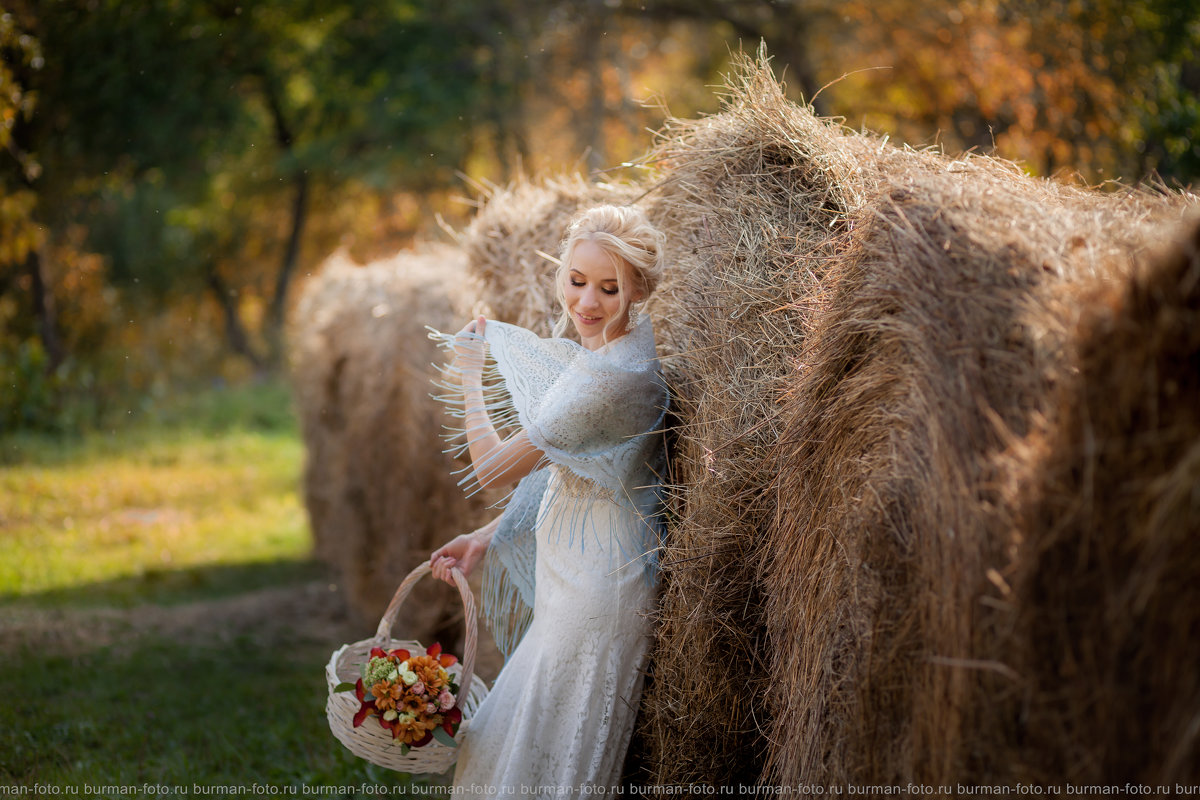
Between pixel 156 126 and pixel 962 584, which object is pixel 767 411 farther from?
pixel 156 126

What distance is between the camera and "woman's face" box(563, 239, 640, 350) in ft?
10.3

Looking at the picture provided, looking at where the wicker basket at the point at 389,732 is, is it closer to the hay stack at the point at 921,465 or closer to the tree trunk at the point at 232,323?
the hay stack at the point at 921,465

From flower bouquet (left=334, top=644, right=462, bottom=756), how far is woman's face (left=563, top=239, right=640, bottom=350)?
4.10 ft

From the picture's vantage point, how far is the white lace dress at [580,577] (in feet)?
9.94

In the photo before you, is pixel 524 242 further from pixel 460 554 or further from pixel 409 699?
pixel 409 699

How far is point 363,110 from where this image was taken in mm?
18391

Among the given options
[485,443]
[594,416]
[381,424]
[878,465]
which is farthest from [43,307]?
[878,465]

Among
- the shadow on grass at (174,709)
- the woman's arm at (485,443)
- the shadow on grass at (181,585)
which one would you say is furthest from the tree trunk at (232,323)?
the woman's arm at (485,443)

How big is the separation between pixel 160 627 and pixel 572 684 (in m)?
4.37

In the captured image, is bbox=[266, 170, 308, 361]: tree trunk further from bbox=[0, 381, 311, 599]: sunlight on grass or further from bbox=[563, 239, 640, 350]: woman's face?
bbox=[563, 239, 640, 350]: woman's face

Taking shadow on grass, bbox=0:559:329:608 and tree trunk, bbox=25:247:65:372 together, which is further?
tree trunk, bbox=25:247:65:372

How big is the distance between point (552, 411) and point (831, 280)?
3.12ft

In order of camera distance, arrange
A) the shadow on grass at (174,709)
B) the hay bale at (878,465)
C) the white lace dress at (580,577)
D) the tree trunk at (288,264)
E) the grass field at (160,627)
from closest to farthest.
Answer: the hay bale at (878,465), the white lace dress at (580,577), the shadow on grass at (174,709), the grass field at (160,627), the tree trunk at (288,264)

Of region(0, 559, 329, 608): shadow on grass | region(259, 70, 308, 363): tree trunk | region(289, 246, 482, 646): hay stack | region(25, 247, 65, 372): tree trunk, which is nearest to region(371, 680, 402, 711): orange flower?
region(289, 246, 482, 646): hay stack
